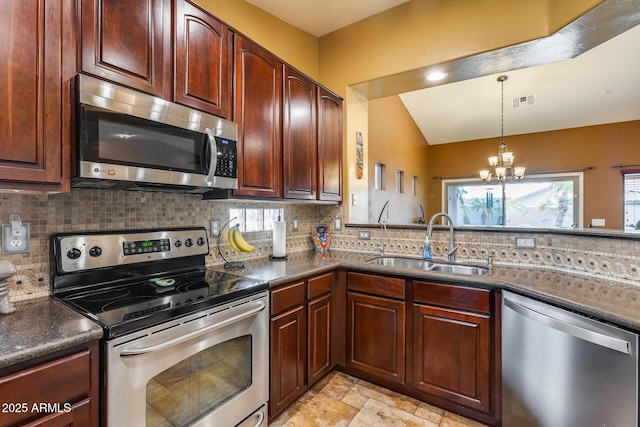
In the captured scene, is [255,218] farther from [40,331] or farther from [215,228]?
[40,331]

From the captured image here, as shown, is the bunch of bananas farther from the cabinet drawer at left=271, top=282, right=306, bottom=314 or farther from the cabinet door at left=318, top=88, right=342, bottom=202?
the cabinet door at left=318, top=88, right=342, bottom=202

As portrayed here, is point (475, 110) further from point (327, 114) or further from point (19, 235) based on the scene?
point (19, 235)

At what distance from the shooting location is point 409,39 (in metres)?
2.43

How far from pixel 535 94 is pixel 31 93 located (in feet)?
20.9

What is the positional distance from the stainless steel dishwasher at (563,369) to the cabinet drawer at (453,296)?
0.35 ft

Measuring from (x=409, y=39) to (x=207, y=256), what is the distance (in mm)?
2319

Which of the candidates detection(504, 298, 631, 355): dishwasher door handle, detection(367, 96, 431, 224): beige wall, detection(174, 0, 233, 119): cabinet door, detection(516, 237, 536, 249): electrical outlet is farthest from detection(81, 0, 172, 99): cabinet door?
detection(367, 96, 431, 224): beige wall

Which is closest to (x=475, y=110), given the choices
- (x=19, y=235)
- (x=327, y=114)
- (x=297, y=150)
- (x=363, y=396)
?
(x=327, y=114)

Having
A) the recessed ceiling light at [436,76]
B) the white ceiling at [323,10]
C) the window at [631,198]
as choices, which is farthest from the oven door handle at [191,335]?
the window at [631,198]

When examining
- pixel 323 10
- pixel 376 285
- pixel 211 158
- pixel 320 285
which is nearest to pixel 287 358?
pixel 320 285

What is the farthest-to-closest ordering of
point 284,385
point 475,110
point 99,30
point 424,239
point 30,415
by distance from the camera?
point 475,110, point 424,239, point 284,385, point 99,30, point 30,415

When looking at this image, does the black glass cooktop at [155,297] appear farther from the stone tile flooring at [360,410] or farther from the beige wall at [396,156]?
the beige wall at [396,156]

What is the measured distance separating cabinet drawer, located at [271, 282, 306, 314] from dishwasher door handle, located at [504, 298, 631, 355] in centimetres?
120

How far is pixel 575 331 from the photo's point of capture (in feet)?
4.12
